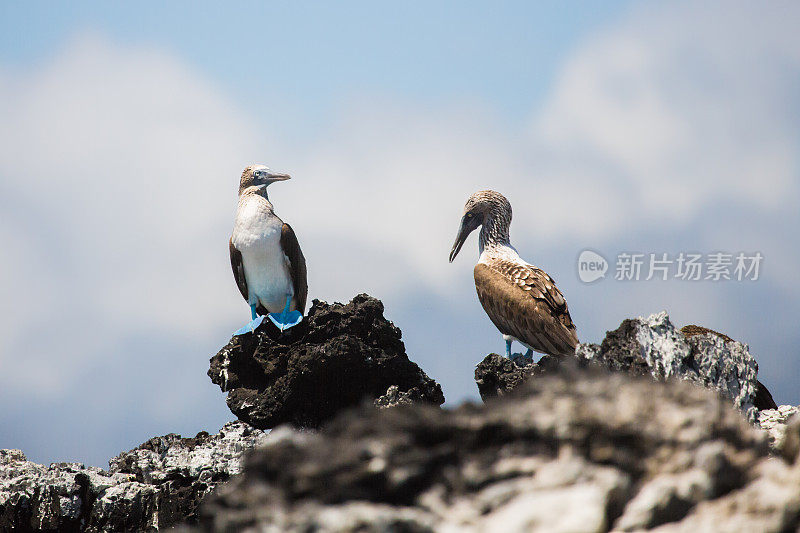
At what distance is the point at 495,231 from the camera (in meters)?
10.3

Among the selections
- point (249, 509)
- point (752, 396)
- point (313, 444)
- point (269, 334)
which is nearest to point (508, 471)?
point (313, 444)

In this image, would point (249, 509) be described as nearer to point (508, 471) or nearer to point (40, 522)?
point (508, 471)

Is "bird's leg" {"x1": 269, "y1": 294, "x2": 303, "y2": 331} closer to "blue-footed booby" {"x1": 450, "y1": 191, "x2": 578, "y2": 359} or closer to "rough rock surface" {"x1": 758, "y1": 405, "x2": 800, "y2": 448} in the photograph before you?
"blue-footed booby" {"x1": 450, "y1": 191, "x2": 578, "y2": 359}

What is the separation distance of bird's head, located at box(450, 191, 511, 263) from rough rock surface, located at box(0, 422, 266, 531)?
4220 mm

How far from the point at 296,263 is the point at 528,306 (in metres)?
3.10

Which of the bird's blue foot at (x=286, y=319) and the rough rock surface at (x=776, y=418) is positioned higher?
the bird's blue foot at (x=286, y=319)

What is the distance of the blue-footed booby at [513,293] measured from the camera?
8.58 meters

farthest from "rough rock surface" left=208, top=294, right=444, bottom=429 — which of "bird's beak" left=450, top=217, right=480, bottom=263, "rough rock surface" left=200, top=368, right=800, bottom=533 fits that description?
"rough rock surface" left=200, top=368, right=800, bottom=533

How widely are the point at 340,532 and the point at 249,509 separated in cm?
27

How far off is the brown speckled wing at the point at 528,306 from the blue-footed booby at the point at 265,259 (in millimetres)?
2352

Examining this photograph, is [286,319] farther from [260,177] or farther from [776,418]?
[776,418]

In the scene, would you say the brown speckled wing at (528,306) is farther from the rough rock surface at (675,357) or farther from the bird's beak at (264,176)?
the bird's beak at (264,176)

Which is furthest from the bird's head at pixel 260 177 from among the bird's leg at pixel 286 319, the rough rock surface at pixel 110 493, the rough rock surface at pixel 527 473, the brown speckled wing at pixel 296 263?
the rough rock surface at pixel 527 473

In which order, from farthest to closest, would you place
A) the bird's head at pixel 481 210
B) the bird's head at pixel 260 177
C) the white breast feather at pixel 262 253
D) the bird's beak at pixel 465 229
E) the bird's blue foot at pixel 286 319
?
the bird's head at pixel 260 177
the bird's beak at pixel 465 229
the bird's head at pixel 481 210
the white breast feather at pixel 262 253
the bird's blue foot at pixel 286 319
